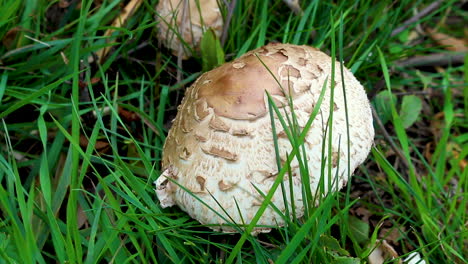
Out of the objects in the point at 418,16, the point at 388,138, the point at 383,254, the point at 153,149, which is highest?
the point at 418,16

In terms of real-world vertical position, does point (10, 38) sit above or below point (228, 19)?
below

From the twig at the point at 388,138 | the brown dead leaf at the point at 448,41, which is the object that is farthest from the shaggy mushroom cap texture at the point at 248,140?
the brown dead leaf at the point at 448,41

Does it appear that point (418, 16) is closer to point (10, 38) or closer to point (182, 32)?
point (182, 32)

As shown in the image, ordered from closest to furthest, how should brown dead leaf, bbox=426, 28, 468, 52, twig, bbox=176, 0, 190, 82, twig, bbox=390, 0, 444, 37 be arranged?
1. twig, bbox=176, 0, 190, 82
2. twig, bbox=390, 0, 444, 37
3. brown dead leaf, bbox=426, 28, 468, 52

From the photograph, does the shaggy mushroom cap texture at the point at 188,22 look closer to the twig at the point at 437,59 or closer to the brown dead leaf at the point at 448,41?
the twig at the point at 437,59

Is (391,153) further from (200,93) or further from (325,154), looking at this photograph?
(200,93)

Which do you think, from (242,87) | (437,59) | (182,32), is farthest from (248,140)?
(437,59)

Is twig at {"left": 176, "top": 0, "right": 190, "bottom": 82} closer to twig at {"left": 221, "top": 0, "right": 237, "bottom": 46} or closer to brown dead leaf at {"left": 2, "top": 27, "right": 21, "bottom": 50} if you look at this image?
twig at {"left": 221, "top": 0, "right": 237, "bottom": 46}

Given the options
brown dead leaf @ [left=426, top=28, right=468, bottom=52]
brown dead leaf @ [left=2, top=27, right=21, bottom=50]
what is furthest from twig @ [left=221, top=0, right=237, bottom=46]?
brown dead leaf @ [left=426, top=28, right=468, bottom=52]

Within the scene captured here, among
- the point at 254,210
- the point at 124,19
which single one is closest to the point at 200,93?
the point at 254,210
